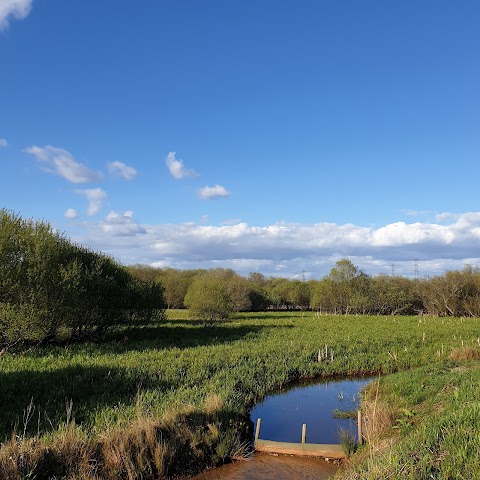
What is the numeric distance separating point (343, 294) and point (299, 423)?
80284 millimetres

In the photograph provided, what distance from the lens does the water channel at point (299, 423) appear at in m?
11.1

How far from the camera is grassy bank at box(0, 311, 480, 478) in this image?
977 cm

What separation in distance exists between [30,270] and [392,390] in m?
22.8

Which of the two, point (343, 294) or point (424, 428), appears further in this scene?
point (343, 294)

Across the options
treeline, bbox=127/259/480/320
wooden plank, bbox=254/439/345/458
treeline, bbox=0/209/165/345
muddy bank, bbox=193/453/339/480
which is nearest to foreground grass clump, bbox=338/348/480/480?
wooden plank, bbox=254/439/345/458

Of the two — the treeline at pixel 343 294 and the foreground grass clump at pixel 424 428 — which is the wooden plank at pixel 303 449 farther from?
the treeline at pixel 343 294

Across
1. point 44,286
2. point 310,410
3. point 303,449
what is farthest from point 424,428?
point 44,286

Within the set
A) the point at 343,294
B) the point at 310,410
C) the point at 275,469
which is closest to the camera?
the point at 275,469

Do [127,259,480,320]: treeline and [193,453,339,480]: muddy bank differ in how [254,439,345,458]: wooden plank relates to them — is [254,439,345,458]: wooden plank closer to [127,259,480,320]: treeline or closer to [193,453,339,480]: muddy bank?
[193,453,339,480]: muddy bank

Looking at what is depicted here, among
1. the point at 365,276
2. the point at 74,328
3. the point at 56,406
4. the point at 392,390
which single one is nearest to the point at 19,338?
the point at 74,328

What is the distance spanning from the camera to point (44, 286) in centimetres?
2742

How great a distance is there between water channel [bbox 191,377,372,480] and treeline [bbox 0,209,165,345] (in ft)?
56.0

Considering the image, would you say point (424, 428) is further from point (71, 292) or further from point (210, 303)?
point (210, 303)

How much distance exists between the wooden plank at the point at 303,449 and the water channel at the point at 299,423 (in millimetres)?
210
